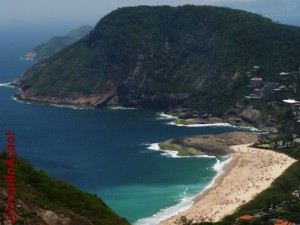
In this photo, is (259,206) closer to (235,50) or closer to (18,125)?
(18,125)

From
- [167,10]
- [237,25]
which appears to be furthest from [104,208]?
[167,10]

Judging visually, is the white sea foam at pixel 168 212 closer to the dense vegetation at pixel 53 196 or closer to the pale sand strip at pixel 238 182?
the pale sand strip at pixel 238 182

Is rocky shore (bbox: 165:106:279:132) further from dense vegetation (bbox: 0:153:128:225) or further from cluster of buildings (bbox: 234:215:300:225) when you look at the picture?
dense vegetation (bbox: 0:153:128:225)

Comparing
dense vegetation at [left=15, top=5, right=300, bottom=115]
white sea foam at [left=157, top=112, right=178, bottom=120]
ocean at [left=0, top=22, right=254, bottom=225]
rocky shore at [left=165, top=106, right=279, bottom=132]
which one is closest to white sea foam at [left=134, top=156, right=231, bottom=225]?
ocean at [left=0, top=22, right=254, bottom=225]

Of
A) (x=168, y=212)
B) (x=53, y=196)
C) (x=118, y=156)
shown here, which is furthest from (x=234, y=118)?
(x=53, y=196)

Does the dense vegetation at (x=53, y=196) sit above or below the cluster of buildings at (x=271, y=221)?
above

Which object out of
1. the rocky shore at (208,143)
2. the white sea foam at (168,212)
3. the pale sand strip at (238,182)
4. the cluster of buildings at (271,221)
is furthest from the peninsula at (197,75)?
the cluster of buildings at (271,221)

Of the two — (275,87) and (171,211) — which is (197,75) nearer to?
(275,87)
